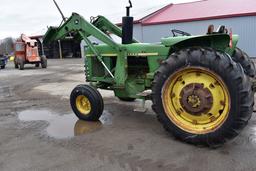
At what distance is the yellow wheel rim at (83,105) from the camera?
18.2 ft

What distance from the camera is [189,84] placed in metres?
4.15

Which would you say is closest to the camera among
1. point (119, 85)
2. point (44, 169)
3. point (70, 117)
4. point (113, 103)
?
point (44, 169)

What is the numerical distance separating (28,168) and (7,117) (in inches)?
114

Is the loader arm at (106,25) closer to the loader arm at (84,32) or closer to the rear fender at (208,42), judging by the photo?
the loader arm at (84,32)

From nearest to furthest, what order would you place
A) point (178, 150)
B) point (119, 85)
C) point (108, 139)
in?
point (178, 150), point (108, 139), point (119, 85)

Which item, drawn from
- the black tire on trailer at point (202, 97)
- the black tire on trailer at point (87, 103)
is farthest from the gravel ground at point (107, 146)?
the black tire on trailer at point (202, 97)

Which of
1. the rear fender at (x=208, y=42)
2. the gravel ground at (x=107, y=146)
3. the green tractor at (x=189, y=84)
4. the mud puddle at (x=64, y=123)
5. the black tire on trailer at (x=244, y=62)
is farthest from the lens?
the black tire on trailer at (x=244, y=62)

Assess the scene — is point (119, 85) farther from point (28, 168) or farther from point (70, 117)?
point (28, 168)

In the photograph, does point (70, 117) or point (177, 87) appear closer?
point (177, 87)

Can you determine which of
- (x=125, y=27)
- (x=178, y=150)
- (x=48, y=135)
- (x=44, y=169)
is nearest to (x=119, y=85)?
(x=125, y=27)

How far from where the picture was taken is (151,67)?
16.3ft

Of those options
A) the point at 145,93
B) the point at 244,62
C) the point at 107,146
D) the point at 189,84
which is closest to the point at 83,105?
the point at 145,93

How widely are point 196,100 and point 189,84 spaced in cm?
24

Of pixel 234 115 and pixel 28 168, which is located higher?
pixel 234 115
